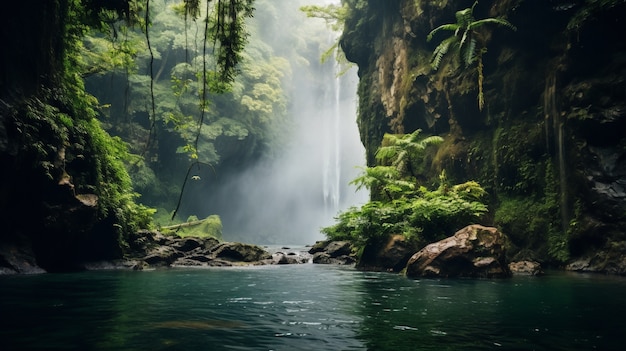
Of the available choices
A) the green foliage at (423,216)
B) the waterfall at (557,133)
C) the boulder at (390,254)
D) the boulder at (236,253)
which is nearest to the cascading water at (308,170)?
the boulder at (236,253)

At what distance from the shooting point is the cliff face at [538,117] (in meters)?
11.4

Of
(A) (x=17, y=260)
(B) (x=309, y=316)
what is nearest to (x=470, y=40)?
(B) (x=309, y=316)

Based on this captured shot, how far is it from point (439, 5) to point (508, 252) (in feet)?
34.0

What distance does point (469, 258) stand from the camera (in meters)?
9.80

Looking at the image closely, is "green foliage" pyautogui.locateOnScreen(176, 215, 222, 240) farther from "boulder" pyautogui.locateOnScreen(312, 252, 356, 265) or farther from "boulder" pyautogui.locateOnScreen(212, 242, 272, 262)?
"boulder" pyautogui.locateOnScreen(312, 252, 356, 265)

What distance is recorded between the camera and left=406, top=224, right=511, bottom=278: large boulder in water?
968 cm

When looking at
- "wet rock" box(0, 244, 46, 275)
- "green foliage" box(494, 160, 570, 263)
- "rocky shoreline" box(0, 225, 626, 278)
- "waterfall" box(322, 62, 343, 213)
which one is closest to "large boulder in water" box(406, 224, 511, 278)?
"rocky shoreline" box(0, 225, 626, 278)

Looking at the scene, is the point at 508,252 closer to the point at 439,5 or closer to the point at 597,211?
the point at 597,211

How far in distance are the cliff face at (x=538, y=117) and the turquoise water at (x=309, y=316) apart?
163 inches

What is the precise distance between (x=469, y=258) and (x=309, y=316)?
6023 millimetres

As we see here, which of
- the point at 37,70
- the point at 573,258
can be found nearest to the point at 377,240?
the point at 573,258

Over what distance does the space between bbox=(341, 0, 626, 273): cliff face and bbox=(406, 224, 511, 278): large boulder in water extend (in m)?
3.21

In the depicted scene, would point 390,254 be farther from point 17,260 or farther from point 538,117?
point 17,260

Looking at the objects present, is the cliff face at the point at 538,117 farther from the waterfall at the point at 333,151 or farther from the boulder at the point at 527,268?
the waterfall at the point at 333,151
